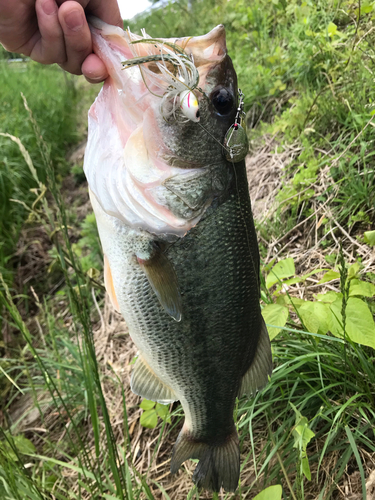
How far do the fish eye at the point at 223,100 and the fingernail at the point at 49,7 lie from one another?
656mm

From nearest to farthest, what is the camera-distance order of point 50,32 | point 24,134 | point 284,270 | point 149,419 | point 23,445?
1. point 50,32
2. point 284,270
3. point 149,419
4. point 23,445
5. point 24,134

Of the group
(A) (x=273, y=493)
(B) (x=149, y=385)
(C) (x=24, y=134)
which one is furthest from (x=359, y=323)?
(C) (x=24, y=134)

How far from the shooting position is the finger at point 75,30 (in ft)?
3.92

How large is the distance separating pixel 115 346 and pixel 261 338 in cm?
174

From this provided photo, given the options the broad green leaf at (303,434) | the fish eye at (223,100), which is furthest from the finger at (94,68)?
the broad green leaf at (303,434)

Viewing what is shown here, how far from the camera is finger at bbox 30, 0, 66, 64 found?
1.27m

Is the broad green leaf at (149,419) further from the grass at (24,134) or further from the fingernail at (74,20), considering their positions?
the fingernail at (74,20)

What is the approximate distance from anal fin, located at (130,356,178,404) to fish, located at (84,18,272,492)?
0.16m

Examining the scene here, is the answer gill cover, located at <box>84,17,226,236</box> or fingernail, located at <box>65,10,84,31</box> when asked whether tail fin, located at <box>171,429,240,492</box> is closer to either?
gill cover, located at <box>84,17,226,236</box>

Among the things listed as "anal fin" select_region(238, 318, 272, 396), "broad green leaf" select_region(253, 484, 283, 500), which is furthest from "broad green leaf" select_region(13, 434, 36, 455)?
"broad green leaf" select_region(253, 484, 283, 500)

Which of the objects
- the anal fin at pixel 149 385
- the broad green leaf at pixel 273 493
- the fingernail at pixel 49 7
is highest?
the fingernail at pixel 49 7

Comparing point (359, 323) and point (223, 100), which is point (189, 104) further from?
point (359, 323)

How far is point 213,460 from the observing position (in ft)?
4.93

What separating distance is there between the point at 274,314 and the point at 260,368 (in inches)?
9.5
